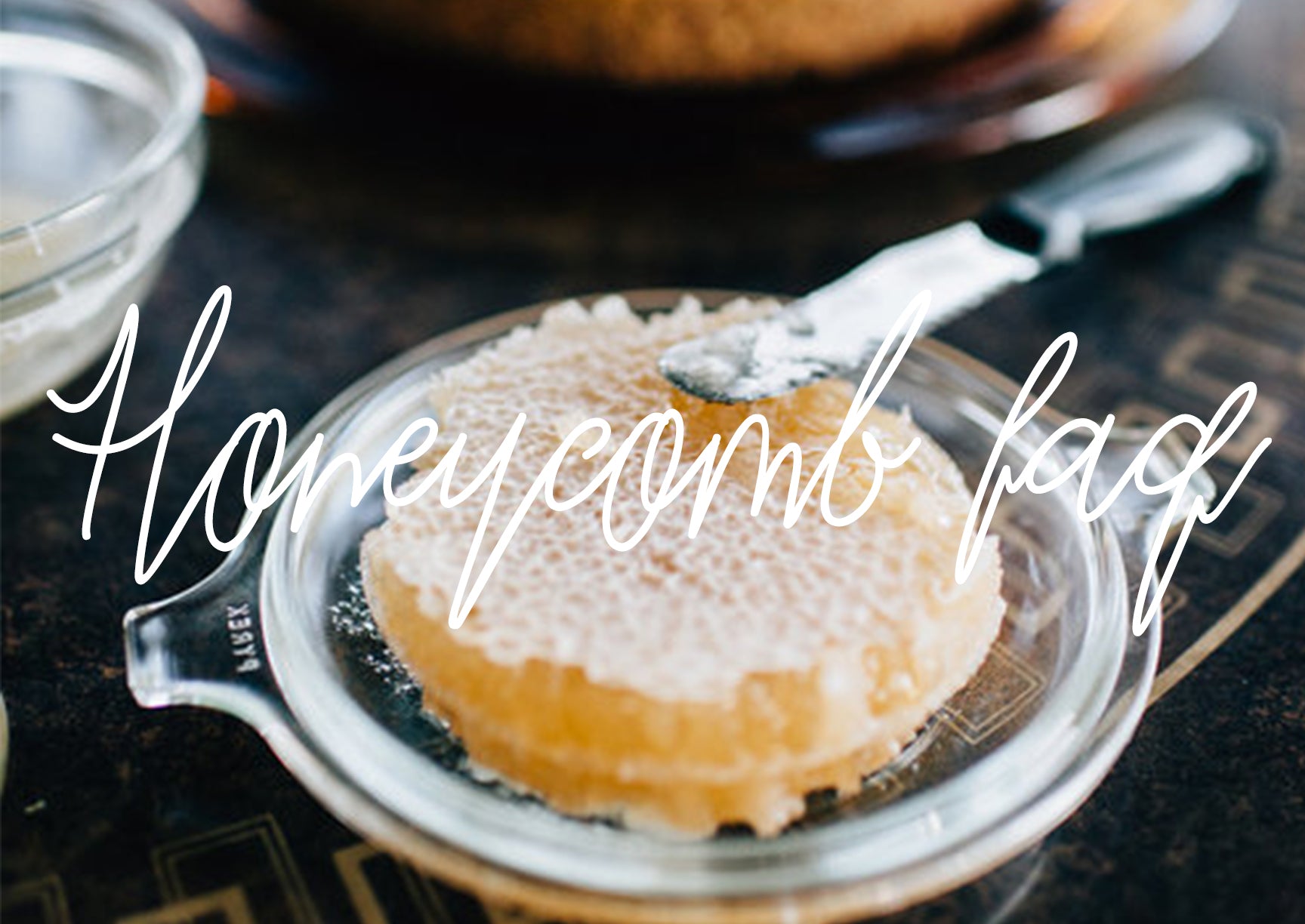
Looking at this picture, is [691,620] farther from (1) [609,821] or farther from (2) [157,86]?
(2) [157,86]

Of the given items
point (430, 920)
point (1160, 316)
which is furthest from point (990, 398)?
point (430, 920)

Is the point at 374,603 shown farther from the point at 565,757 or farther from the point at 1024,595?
the point at 1024,595

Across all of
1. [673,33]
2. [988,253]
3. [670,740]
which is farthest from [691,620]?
[673,33]

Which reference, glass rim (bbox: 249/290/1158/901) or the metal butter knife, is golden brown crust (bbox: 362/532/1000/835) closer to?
glass rim (bbox: 249/290/1158/901)

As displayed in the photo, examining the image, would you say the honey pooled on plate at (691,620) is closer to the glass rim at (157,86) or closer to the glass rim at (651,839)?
the glass rim at (651,839)

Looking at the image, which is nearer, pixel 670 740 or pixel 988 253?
pixel 670 740

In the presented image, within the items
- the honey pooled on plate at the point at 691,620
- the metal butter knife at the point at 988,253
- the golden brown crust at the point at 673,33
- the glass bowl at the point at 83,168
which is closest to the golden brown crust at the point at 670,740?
the honey pooled on plate at the point at 691,620
